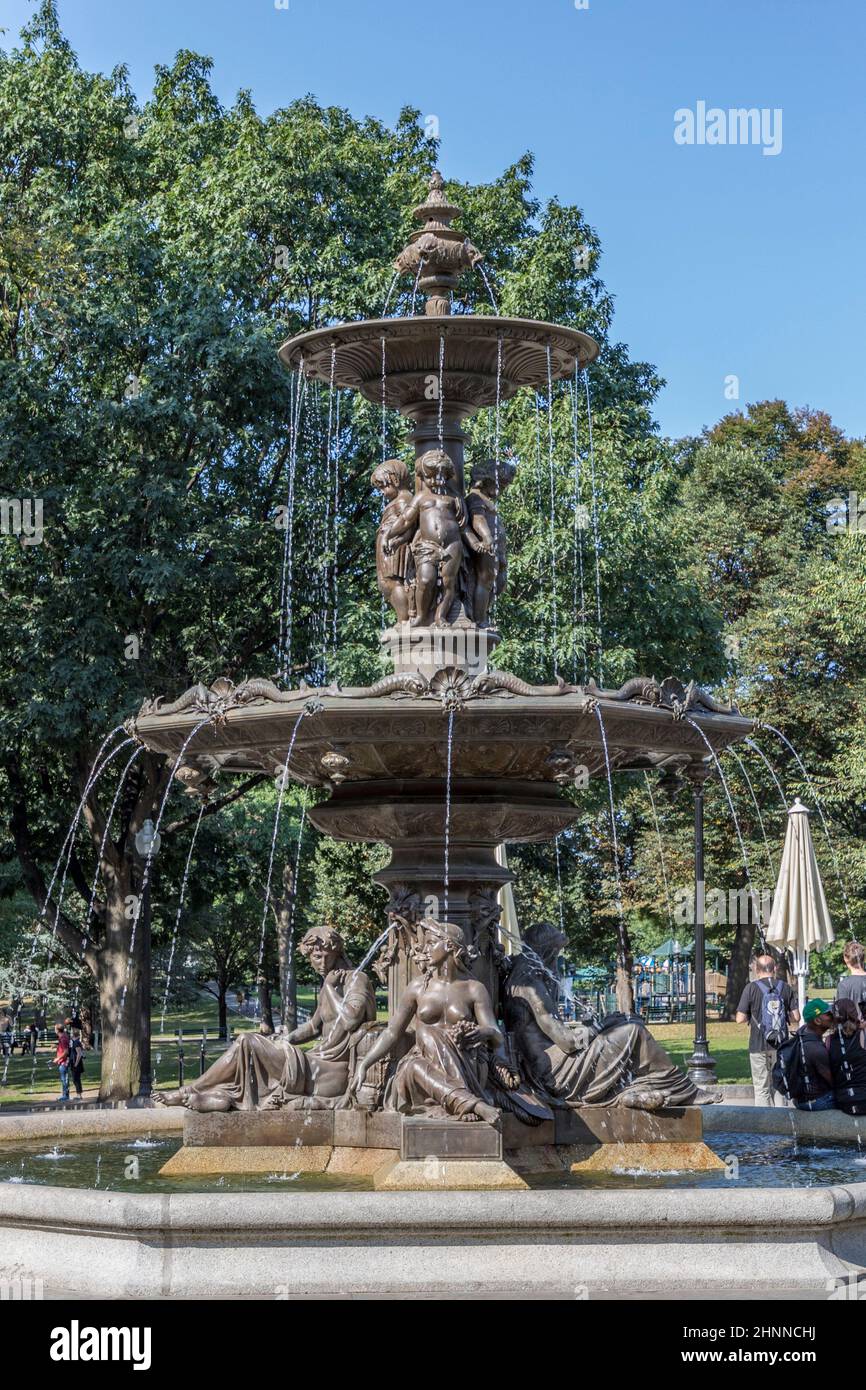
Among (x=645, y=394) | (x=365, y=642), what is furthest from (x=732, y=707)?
(x=645, y=394)

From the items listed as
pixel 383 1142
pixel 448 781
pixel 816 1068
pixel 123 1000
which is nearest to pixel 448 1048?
pixel 383 1142

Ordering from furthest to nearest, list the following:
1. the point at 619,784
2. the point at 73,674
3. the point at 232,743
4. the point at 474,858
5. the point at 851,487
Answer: the point at 851,487, the point at 619,784, the point at 73,674, the point at 474,858, the point at 232,743

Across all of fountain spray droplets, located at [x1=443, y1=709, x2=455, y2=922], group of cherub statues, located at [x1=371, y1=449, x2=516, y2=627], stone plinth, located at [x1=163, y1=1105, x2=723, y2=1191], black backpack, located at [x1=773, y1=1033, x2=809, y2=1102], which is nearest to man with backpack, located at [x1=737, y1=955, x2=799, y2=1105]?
black backpack, located at [x1=773, y1=1033, x2=809, y2=1102]

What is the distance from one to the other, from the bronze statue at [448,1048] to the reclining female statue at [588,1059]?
0.28 metres

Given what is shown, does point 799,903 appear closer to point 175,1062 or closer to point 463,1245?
point 463,1245

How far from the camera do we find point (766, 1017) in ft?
52.3

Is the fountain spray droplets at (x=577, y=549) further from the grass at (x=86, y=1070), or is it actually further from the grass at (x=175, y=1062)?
the grass at (x=86, y=1070)

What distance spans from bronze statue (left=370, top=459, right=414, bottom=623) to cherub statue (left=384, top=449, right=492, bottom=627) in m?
0.05

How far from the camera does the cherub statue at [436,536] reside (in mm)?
12148

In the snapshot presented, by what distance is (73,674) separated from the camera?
23.4m

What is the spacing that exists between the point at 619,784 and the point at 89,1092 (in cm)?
1035

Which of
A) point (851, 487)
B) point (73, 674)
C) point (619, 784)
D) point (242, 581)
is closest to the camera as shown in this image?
point (73, 674)

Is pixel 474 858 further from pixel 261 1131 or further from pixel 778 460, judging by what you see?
pixel 778 460

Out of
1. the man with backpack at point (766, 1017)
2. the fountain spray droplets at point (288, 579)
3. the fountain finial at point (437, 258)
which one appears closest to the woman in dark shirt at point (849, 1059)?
the man with backpack at point (766, 1017)
